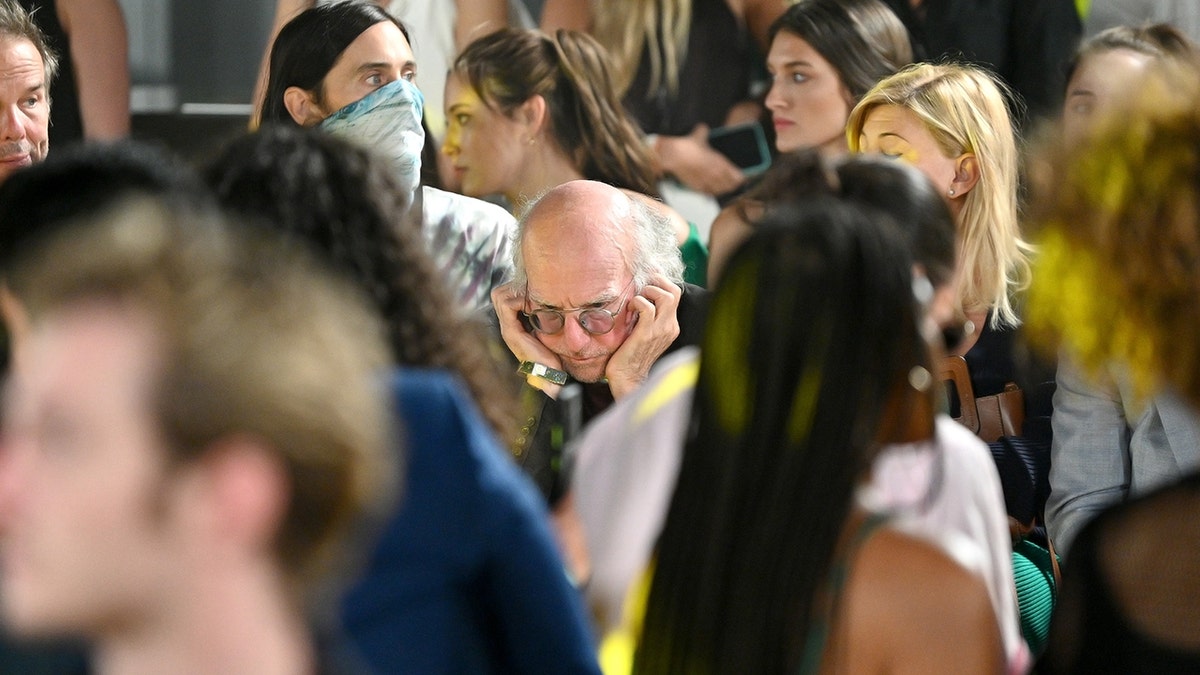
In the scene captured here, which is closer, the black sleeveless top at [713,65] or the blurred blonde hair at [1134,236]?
the blurred blonde hair at [1134,236]

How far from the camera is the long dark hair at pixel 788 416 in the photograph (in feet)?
4.42

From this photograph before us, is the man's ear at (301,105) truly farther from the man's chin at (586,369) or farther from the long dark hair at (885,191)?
the long dark hair at (885,191)

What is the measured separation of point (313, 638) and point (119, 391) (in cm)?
23

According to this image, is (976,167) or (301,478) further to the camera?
(976,167)

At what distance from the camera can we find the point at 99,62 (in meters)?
4.48

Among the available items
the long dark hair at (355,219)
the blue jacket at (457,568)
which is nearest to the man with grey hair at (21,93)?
the long dark hair at (355,219)

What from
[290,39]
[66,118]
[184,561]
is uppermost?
[184,561]

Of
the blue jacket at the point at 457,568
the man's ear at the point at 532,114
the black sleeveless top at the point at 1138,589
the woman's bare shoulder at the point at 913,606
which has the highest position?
the black sleeveless top at the point at 1138,589

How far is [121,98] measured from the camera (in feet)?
14.8

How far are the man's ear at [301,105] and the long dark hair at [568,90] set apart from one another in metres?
0.82

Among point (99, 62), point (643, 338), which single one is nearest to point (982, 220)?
point (643, 338)

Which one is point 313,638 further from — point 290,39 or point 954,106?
point 290,39

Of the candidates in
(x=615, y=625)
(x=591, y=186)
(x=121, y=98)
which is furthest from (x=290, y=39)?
(x=615, y=625)

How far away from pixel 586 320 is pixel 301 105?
130 cm
